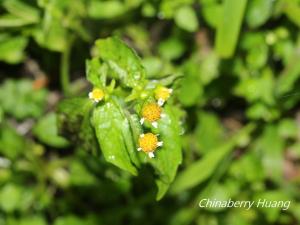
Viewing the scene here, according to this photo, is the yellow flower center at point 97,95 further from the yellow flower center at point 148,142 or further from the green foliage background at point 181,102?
the green foliage background at point 181,102

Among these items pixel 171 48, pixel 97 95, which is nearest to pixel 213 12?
pixel 171 48

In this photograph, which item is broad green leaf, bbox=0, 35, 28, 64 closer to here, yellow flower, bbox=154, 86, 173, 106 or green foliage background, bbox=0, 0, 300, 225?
green foliage background, bbox=0, 0, 300, 225

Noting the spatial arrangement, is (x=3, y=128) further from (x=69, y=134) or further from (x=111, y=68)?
(x=111, y=68)

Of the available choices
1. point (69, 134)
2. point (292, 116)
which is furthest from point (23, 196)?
point (292, 116)

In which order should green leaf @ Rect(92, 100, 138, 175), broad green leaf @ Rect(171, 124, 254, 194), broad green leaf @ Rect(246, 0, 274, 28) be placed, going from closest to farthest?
green leaf @ Rect(92, 100, 138, 175)
broad green leaf @ Rect(246, 0, 274, 28)
broad green leaf @ Rect(171, 124, 254, 194)

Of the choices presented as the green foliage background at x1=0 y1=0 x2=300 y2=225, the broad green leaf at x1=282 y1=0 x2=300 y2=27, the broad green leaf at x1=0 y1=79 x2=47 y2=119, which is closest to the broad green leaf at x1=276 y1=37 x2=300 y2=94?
the green foliage background at x1=0 y1=0 x2=300 y2=225

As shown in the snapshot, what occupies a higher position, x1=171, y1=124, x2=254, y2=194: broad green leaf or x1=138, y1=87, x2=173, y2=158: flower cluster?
x1=138, y1=87, x2=173, y2=158: flower cluster

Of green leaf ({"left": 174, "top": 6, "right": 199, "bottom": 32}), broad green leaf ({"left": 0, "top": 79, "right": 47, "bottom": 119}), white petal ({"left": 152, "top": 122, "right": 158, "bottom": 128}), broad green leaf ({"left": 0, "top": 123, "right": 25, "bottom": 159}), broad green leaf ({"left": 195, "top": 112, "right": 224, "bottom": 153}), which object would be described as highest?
green leaf ({"left": 174, "top": 6, "right": 199, "bottom": 32})
